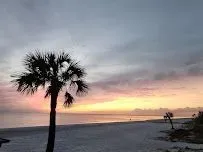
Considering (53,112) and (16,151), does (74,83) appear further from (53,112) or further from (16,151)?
(16,151)

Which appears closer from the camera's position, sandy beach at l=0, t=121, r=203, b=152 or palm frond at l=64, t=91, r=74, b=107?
palm frond at l=64, t=91, r=74, b=107

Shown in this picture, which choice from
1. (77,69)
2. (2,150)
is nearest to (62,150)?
(2,150)

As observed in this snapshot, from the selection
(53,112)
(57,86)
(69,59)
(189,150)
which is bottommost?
(189,150)

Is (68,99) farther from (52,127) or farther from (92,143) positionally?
(92,143)

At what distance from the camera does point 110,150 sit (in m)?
43.4

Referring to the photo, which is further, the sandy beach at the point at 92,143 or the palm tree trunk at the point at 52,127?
the sandy beach at the point at 92,143

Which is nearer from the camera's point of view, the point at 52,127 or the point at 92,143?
the point at 52,127

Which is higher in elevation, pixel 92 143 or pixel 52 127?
pixel 52 127

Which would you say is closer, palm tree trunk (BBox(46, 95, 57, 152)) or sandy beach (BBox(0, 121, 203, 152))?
palm tree trunk (BBox(46, 95, 57, 152))

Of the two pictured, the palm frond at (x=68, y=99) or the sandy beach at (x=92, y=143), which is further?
the sandy beach at (x=92, y=143)

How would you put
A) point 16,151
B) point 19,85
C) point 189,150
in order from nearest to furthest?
point 19,85 → point 189,150 → point 16,151

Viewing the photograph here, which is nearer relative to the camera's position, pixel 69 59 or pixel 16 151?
pixel 69 59

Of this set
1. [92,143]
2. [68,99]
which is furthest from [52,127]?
[92,143]

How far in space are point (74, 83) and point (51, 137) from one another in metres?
4.38
